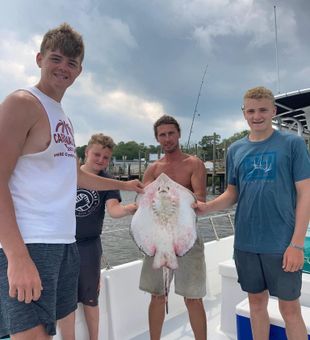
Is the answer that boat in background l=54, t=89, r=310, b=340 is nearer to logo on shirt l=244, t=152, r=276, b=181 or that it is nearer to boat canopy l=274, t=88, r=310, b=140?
logo on shirt l=244, t=152, r=276, b=181

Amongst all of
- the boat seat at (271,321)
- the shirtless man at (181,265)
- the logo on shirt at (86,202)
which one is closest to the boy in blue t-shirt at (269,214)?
the boat seat at (271,321)

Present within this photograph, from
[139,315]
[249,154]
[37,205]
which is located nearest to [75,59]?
[37,205]

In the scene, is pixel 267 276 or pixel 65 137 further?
pixel 267 276

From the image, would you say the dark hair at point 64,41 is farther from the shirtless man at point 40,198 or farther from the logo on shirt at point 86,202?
the logo on shirt at point 86,202

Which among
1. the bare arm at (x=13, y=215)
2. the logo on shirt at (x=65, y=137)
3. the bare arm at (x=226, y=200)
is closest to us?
the bare arm at (x=13, y=215)

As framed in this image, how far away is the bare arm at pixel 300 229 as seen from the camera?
2.09 m

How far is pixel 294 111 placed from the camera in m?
5.84

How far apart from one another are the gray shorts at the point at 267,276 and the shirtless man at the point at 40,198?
4.04 ft

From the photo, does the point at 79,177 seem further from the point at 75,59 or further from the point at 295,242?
the point at 295,242

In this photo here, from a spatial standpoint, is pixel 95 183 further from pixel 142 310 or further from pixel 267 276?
pixel 142 310

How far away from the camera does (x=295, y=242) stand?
2.11m

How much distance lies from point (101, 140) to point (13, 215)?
1660 mm

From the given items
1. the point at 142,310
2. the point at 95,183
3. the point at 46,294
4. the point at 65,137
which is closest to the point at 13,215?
the point at 46,294

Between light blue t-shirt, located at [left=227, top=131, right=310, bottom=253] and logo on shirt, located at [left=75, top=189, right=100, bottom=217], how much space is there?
1164mm
